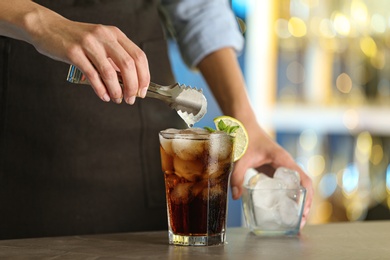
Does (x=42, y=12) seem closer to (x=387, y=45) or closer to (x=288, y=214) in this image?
(x=288, y=214)

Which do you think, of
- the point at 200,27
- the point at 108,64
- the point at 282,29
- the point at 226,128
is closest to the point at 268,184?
the point at 226,128

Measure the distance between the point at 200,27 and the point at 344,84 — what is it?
1.87 meters

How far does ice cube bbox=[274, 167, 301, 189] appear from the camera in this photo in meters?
1.49

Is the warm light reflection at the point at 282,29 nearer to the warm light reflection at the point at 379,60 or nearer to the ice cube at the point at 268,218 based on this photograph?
the warm light reflection at the point at 379,60

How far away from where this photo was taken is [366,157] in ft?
12.1

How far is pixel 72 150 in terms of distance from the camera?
178cm

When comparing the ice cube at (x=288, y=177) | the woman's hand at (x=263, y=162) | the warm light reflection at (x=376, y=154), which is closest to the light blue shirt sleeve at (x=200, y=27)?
the woman's hand at (x=263, y=162)

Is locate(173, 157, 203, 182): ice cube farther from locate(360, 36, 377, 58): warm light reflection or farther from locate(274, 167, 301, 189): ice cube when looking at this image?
locate(360, 36, 377, 58): warm light reflection

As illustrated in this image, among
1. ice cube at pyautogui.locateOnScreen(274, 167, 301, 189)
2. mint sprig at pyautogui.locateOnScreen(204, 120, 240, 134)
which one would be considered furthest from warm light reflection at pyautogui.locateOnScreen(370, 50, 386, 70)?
mint sprig at pyautogui.locateOnScreen(204, 120, 240, 134)

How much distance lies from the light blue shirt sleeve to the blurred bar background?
156 cm

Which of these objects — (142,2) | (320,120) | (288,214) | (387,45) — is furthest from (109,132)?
(387,45)

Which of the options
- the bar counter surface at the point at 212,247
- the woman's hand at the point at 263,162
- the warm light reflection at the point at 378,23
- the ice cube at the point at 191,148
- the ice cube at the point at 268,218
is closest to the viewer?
the bar counter surface at the point at 212,247

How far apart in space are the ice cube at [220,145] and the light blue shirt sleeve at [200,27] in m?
0.63

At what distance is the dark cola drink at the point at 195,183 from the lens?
129 centimetres
